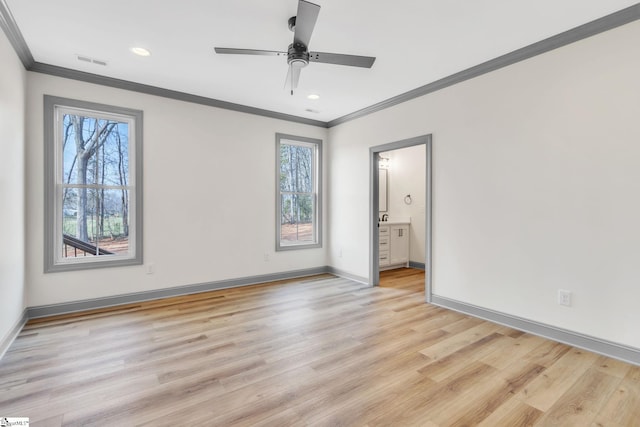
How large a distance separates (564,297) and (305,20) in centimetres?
310

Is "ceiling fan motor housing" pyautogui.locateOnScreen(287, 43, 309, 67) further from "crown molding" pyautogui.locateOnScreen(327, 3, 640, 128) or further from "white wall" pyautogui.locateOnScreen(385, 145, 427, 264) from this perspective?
"white wall" pyautogui.locateOnScreen(385, 145, 427, 264)

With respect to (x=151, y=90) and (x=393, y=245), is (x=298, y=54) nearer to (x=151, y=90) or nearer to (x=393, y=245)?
(x=151, y=90)

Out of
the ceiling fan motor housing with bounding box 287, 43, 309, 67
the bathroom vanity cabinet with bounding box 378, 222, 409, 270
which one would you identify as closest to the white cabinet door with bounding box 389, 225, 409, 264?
the bathroom vanity cabinet with bounding box 378, 222, 409, 270

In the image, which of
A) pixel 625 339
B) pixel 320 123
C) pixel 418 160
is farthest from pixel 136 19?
pixel 418 160

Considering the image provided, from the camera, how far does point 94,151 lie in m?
3.64

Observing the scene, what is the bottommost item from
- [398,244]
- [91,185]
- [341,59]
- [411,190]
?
[398,244]

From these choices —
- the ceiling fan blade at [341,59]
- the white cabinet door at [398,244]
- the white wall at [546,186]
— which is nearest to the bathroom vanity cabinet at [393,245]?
the white cabinet door at [398,244]

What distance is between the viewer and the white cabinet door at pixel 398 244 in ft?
19.1

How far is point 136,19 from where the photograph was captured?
2467mm

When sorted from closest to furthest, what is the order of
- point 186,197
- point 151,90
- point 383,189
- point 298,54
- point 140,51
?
point 298,54 → point 140,51 → point 151,90 → point 186,197 → point 383,189

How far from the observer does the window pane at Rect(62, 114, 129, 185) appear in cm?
350

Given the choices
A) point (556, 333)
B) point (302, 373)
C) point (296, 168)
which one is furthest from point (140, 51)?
point (556, 333)

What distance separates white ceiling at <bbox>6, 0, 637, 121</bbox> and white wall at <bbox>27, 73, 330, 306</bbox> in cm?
48

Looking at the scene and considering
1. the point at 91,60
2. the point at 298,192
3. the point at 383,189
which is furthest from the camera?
the point at 383,189
